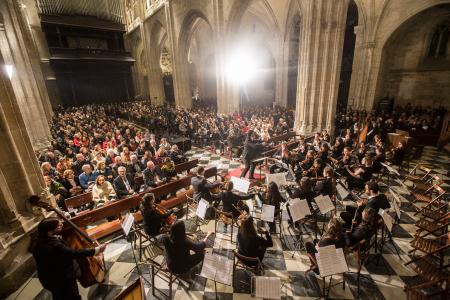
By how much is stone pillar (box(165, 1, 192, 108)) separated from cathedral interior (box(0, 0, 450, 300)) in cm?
16

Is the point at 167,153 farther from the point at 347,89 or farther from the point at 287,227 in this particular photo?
the point at 347,89

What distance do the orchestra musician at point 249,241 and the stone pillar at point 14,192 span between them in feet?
12.3

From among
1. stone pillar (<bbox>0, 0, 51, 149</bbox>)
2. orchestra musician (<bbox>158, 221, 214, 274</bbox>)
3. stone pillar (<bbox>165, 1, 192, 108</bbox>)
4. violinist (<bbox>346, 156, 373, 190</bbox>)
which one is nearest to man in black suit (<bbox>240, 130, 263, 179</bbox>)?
violinist (<bbox>346, 156, 373, 190</bbox>)

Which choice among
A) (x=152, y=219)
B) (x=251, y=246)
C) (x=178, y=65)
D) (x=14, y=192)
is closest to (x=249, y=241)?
(x=251, y=246)

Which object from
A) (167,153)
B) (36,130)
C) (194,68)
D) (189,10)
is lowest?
(167,153)

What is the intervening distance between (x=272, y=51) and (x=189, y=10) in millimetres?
9732

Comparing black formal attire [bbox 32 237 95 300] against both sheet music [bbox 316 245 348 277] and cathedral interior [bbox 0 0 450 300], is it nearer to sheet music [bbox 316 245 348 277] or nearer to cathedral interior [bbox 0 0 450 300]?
cathedral interior [bbox 0 0 450 300]

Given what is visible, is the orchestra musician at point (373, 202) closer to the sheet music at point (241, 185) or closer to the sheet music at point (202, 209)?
the sheet music at point (241, 185)

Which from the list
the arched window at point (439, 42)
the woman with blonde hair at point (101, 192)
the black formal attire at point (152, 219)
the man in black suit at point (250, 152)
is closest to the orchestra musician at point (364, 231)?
the black formal attire at point (152, 219)

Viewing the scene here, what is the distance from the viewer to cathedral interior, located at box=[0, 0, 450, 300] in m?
3.59

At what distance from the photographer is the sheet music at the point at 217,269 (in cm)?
276

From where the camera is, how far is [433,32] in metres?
13.1

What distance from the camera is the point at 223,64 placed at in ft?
48.5

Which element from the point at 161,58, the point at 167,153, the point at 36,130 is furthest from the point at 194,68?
the point at 167,153
